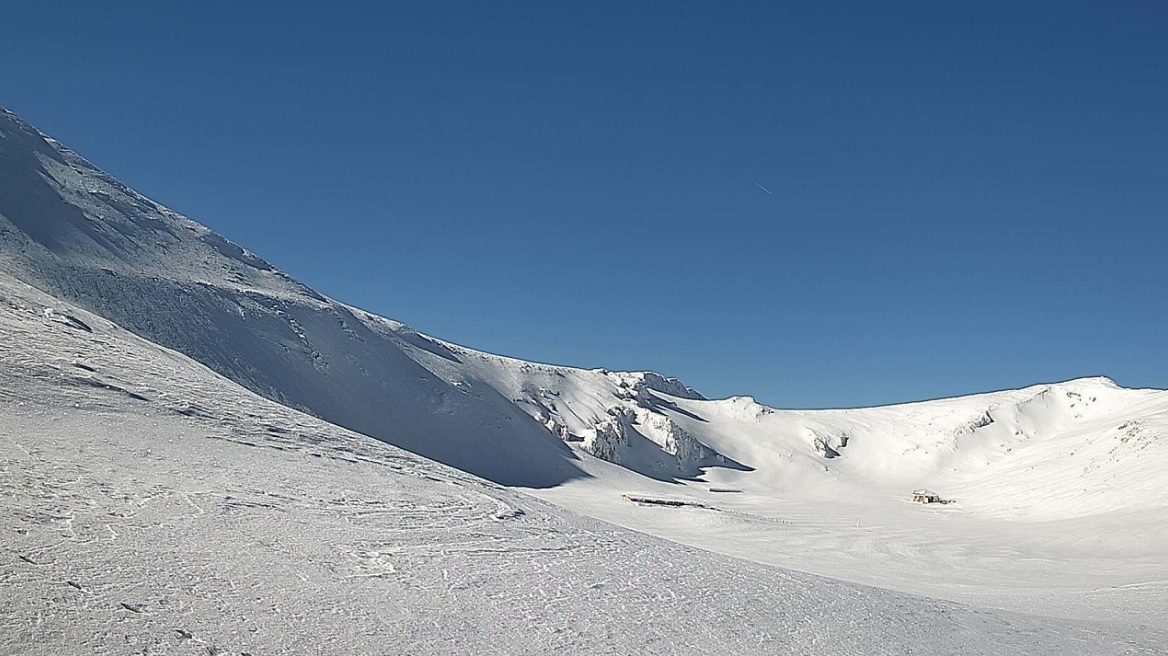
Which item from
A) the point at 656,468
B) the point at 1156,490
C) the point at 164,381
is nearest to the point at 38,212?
the point at 164,381

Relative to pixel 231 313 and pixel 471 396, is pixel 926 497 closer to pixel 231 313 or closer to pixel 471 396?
pixel 471 396

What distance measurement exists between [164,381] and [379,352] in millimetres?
27496

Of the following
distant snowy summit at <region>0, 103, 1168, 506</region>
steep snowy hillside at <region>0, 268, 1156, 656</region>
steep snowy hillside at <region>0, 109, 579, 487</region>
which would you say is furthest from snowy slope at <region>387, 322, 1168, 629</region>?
steep snowy hillside at <region>0, 268, 1156, 656</region>

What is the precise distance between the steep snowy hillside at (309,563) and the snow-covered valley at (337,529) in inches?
1.3

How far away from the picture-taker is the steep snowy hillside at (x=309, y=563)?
5305mm

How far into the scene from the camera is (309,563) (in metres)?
6.74

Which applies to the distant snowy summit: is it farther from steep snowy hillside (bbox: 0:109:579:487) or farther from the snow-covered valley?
the snow-covered valley

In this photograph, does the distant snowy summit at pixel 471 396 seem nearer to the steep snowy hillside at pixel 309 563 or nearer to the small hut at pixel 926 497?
the small hut at pixel 926 497

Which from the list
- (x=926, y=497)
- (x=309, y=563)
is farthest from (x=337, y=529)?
(x=926, y=497)

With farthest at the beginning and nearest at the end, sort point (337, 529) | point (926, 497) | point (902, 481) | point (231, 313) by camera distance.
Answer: point (902, 481)
point (926, 497)
point (231, 313)
point (337, 529)

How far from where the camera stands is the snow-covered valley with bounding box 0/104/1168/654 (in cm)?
575

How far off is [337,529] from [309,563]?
126 cm

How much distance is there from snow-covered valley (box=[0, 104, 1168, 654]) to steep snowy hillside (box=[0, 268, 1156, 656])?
34mm

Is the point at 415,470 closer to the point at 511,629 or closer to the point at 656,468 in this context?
the point at 511,629
